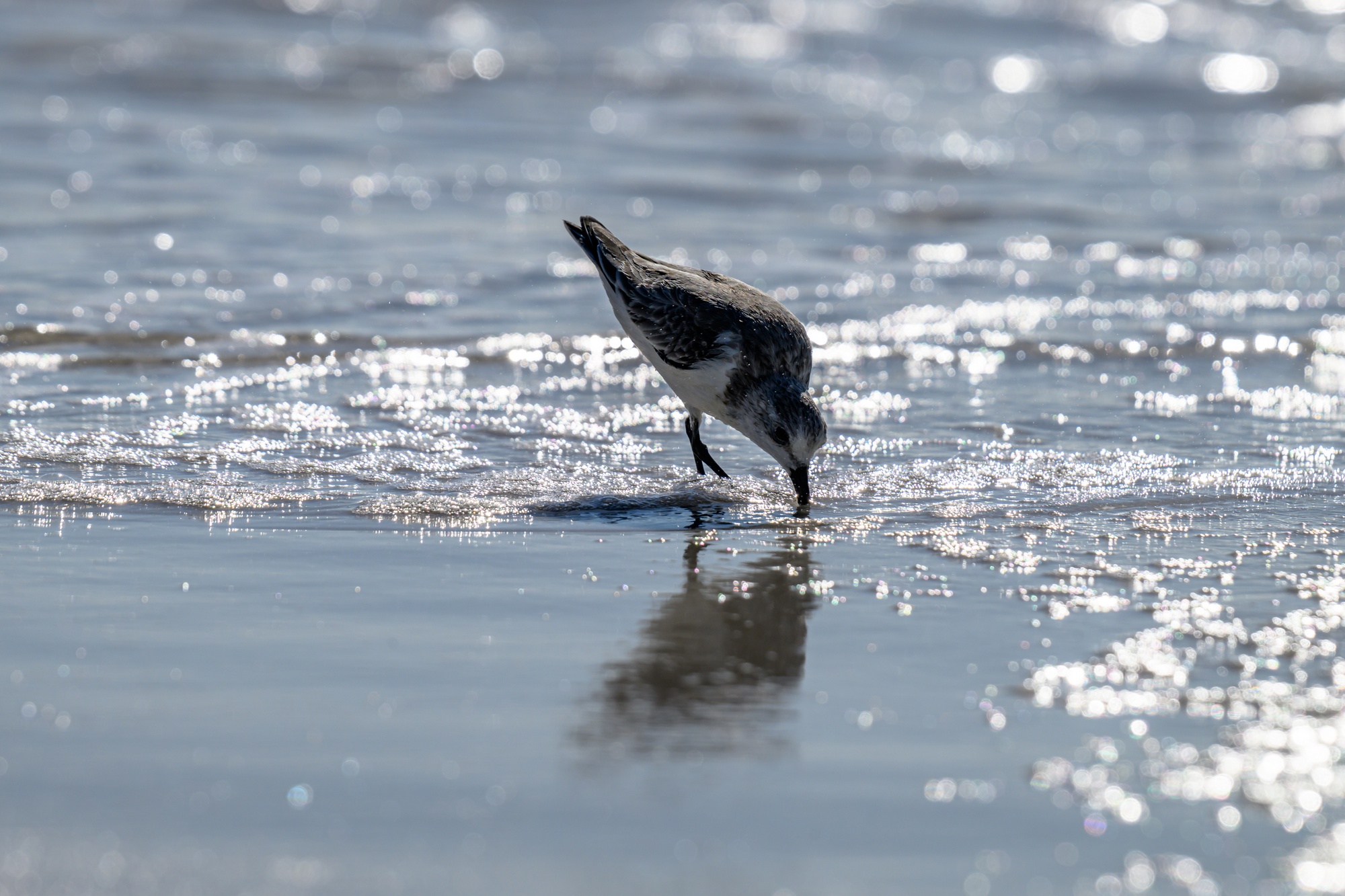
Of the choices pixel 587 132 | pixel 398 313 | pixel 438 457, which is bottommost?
pixel 438 457

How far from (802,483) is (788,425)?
0.21 m

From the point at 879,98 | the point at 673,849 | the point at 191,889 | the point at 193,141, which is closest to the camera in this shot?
the point at 191,889

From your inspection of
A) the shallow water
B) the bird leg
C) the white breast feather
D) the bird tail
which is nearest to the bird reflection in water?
the shallow water

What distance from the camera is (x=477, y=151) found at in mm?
12633

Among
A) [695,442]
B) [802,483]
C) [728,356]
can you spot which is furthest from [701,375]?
[802,483]

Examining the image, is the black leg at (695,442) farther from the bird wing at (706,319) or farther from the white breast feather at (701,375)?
the bird wing at (706,319)

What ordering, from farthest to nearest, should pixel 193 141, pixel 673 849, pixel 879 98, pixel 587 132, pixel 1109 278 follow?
pixel 879 98 → pixel 587 132 → pixel 193 141 → pixel 1109 278 → pixel 673 849

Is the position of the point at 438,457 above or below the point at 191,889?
above

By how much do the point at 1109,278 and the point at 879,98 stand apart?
7.08 metres

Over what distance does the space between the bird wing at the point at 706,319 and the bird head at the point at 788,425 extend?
191 millimetres

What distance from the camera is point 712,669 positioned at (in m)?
3.51

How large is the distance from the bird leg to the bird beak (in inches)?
15.9

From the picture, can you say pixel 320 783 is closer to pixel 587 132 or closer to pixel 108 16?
pixel 587 132

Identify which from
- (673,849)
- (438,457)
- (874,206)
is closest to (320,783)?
(673,849)
